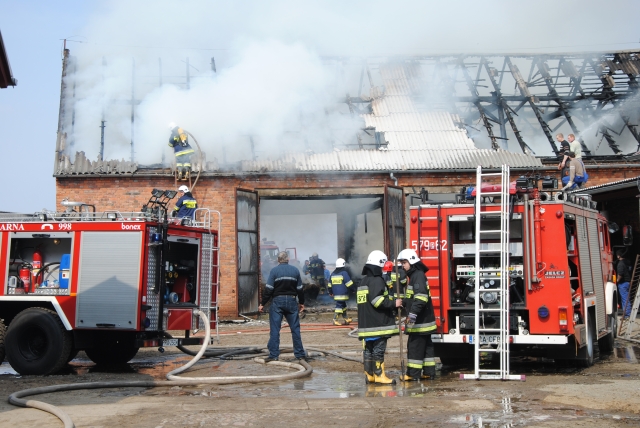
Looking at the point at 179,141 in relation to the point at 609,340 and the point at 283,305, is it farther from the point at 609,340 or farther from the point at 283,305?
the point at 609,340

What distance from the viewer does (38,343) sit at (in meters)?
9.84

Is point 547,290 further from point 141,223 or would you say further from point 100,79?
point 100,79

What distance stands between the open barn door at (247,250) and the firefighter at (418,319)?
8875 millimetres

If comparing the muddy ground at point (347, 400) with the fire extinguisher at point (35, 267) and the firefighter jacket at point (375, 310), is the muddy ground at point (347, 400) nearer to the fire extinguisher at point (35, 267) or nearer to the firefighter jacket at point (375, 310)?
the firefighter jacket at point (375, 310)

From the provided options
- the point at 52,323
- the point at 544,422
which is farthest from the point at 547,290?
the point at 52,323

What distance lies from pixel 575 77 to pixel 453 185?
19.7 feet

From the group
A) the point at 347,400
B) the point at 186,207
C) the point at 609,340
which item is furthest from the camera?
the point at 186,207

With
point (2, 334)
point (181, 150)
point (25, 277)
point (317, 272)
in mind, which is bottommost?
point (2, 334)

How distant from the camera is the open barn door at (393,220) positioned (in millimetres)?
17953

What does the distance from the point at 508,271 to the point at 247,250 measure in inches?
385

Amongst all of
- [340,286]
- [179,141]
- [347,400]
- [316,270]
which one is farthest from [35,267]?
[316,270]

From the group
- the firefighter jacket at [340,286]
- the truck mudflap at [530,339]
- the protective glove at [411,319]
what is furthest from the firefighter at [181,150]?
the truck mudflap at [530,339]

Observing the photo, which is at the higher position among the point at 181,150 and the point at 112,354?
the point at 181,150

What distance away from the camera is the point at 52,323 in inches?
380
